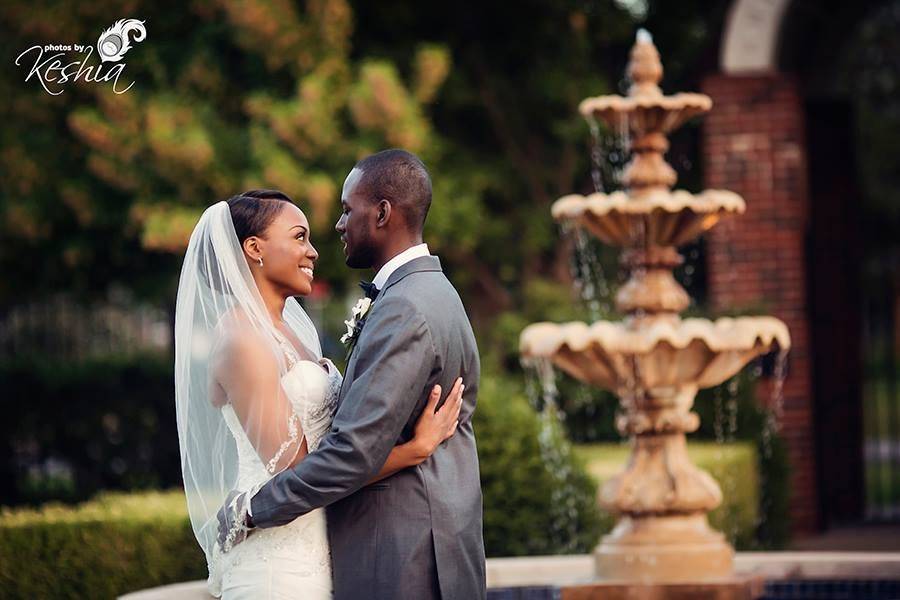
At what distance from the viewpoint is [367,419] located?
13.6 ft

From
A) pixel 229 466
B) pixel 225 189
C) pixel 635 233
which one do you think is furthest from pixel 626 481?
pixel 225 189

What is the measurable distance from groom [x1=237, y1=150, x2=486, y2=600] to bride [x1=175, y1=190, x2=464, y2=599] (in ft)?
0.32

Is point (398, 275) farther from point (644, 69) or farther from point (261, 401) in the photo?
point (644, 69)

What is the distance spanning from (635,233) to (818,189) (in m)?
6.33

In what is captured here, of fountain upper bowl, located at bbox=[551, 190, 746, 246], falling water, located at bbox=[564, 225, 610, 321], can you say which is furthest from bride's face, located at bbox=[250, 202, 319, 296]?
falling water, located at bbox=[564, 225, 610, 321]

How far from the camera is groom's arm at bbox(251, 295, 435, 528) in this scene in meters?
4.14

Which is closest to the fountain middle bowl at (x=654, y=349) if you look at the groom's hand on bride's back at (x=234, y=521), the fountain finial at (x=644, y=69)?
the fountain finial at (x=644, y=69)

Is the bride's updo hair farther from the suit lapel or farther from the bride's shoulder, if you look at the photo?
the suit lapel

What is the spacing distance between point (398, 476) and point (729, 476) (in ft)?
18.9

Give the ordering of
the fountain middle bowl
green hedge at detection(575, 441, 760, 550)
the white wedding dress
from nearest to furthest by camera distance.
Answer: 1. the white wedding dress
2. the fountain middle bowl
3. green hedge at detection(575, 441, 760, 550)

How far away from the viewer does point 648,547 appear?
7312mm

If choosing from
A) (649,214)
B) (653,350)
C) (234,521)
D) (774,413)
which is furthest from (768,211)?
(234,521)

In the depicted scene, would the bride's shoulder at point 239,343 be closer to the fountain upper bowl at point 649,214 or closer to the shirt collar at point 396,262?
the shirt collar at point 396,262

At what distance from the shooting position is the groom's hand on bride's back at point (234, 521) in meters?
4.36
